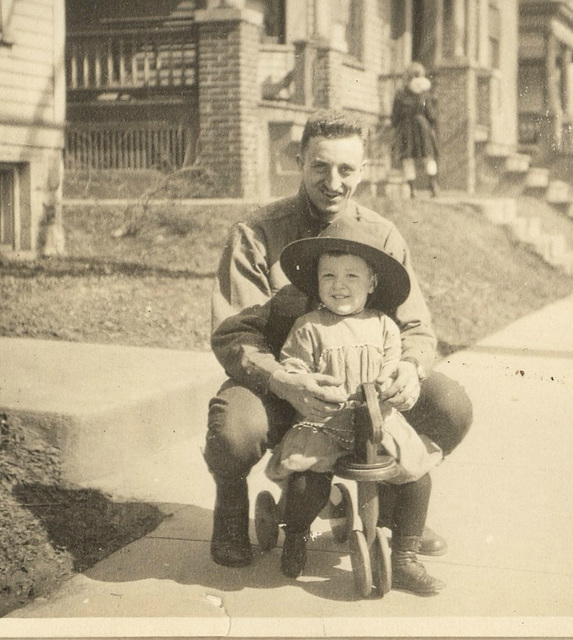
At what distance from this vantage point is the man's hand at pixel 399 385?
2.84 metres

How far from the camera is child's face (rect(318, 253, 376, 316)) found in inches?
117

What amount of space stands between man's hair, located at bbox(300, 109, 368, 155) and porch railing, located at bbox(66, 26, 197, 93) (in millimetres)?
8222

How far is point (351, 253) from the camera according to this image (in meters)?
2.96

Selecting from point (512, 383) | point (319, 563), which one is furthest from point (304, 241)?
point (512, 383)

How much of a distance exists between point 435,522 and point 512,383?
2233mm

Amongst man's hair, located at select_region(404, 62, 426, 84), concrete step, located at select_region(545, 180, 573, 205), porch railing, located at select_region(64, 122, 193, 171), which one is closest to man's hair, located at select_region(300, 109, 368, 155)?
porch railing, located at select_region(64, 122, 193, 171)

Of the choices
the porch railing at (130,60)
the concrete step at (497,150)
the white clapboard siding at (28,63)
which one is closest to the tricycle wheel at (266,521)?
the white clapboard siding at (28,63)

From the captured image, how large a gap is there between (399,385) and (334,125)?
774mm

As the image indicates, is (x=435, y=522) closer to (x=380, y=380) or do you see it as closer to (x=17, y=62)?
(x=380, y=380)

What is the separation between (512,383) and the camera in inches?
222

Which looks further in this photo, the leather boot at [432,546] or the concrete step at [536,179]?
the concrete step at [536,179]

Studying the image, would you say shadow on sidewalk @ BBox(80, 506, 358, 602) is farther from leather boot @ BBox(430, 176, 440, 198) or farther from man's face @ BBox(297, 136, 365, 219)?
leather boot @ BBox(430, 176, 440, 198)

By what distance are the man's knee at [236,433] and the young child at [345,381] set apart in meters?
0.07

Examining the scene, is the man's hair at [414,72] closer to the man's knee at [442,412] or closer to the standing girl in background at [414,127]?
the standing girl in background at [414,127]
